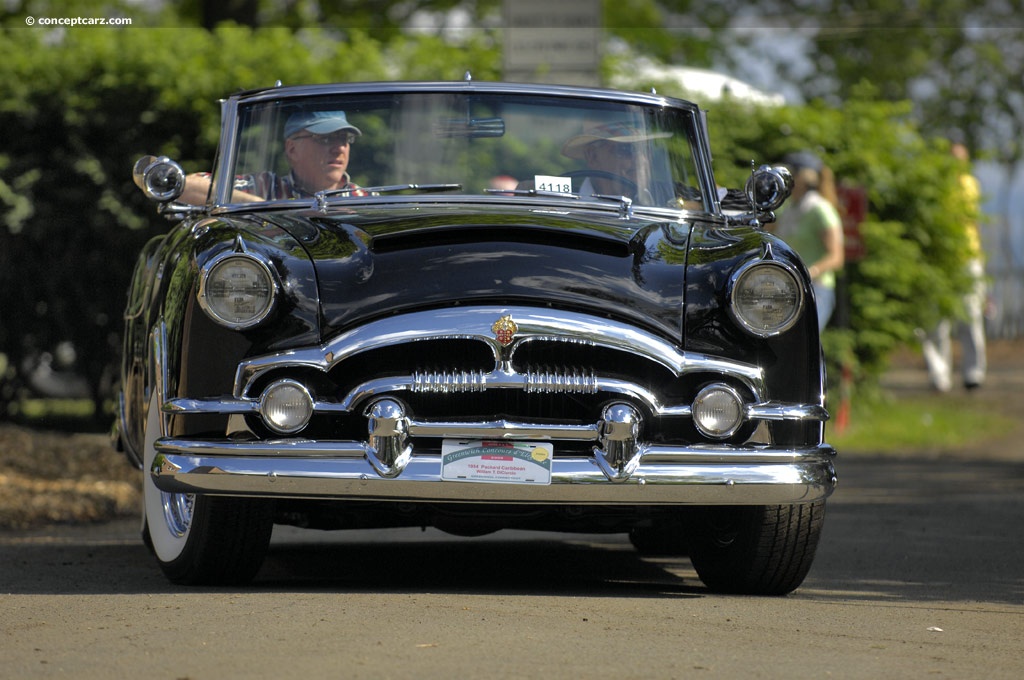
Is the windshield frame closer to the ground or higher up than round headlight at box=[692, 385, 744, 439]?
higher up

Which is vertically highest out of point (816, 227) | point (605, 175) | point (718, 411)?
point (605, 175)

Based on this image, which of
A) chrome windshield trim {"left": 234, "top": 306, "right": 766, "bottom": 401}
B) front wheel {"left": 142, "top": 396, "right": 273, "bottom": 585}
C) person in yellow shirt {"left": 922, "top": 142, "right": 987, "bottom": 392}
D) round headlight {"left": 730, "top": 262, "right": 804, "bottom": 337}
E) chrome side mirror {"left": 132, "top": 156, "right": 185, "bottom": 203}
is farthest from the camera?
person in yellow shirt {"left": 922, "top": 142, "right": 987, "bottom": 392}

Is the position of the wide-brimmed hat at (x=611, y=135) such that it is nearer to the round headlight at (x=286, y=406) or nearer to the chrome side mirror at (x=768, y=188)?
the chrome side mirror at (x=768, y=188)

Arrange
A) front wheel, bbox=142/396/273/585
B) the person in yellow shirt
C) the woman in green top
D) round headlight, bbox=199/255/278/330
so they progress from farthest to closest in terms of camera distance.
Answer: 1. the person in yellow shirt
2. the woman in green top
3. front wheel, bbox=142/396/273/585
4. round headlight, bbox=199/255/278/330

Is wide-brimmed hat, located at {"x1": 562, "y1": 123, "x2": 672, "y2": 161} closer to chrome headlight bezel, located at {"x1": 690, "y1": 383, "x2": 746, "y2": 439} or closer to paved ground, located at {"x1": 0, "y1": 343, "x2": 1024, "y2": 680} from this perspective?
paved ground, located at {"x1": 0, "y1": 343, "x2": 1024, "y2": 680}

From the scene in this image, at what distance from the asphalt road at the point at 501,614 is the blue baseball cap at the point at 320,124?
5.19 ft

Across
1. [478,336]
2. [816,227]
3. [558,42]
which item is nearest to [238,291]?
[478,336]

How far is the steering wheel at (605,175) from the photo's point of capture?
6275mm

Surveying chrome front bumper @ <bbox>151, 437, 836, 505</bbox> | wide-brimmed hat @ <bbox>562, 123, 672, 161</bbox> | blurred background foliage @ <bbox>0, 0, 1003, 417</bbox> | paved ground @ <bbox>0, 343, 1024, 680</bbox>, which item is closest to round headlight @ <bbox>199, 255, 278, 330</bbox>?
chrome front bumper @ <bbox>151, 437, 836, 505</bbox>

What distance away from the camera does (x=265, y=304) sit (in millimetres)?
4988

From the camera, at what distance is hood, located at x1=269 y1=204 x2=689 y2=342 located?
16.4 feet

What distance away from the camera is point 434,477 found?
4895 millimetres

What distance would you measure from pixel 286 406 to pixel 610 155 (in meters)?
1.96

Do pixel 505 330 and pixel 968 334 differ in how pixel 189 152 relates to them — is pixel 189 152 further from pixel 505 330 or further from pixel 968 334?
pixel 968 334
